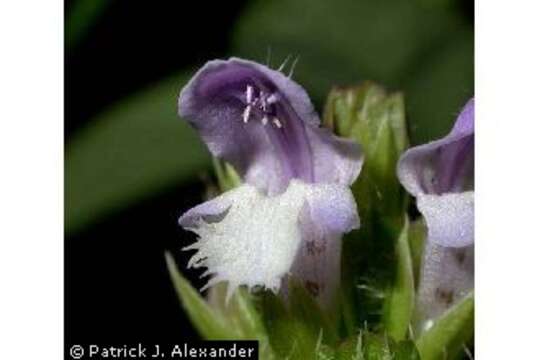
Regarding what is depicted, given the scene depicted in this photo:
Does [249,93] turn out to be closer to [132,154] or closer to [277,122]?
[277,122]

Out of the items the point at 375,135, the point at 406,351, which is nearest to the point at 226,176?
the point at 375,135

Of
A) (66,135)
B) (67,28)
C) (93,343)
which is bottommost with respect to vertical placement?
(93,343)

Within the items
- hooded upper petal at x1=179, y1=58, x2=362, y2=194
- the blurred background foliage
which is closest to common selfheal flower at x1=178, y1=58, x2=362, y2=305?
hooded upper petal at x1=179, y1=58, x2=362, y2=194

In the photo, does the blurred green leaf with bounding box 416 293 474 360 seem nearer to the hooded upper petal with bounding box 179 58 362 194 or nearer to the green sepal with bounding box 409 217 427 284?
the green sepal with bounding box 409 217 427 284

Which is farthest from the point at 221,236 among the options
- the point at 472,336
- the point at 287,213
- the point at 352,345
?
the point at 472,336

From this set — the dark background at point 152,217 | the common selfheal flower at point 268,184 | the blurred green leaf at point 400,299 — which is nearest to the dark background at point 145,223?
the dark background at point 152,217
